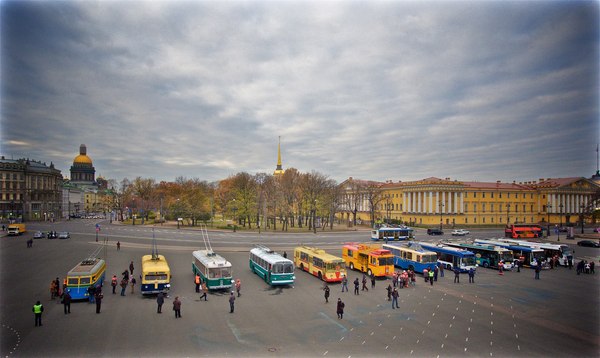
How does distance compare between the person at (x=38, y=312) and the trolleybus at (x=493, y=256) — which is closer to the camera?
the person at (x=38, y=312)

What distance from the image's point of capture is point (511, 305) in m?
22.8

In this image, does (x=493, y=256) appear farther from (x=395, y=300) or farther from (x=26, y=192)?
(x=26, y=192)

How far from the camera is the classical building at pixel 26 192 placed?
96750 mm

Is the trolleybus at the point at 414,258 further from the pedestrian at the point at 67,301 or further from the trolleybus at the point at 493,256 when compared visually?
the pedestrian at the point at 67,301

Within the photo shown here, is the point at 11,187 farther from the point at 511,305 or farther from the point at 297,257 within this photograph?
the point at 511,305

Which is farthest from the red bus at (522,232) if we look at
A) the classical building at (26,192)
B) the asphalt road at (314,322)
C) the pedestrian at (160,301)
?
the classical building at (26,192)

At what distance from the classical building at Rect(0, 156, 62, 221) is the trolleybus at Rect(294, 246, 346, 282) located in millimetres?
96605

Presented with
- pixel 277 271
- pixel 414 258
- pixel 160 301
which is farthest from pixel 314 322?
pixel 414 258

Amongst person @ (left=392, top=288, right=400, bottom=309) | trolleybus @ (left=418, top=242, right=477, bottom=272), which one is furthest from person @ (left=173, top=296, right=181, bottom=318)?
trolleybus @ (left=418, top=242, right=477, bottom=272)

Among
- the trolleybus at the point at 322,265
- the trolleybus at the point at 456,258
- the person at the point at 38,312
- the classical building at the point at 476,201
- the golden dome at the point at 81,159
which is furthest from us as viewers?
the golden dome at the point at 81,159

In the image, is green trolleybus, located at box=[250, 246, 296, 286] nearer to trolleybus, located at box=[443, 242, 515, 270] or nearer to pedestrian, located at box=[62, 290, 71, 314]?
pedestrian, located at box=[62, 290, 71, 314]

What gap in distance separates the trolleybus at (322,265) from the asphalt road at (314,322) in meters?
0.88

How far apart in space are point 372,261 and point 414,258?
16.6 ft

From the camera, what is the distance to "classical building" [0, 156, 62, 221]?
9675cm
